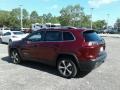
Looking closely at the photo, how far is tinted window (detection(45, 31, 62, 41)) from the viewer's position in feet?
25.3

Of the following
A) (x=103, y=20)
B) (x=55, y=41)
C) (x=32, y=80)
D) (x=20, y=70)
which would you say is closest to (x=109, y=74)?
(x=55, y=41)

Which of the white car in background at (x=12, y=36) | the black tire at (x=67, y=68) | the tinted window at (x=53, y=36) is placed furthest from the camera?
the white car in background at (x=12, y=36)

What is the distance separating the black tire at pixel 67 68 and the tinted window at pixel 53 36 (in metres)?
0.79

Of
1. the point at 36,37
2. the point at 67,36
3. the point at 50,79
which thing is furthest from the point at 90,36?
the point at 36,37

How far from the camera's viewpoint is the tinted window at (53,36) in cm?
772

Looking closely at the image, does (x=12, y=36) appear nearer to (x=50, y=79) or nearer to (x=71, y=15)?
(x=50, y=79)

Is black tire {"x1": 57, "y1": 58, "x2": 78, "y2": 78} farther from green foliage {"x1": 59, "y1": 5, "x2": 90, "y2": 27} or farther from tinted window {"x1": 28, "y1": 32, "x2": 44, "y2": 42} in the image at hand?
green foliage {"x1": 59, "y1": 5, "x2": 90, "y2": 27}

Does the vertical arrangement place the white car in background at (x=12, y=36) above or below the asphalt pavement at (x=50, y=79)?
above

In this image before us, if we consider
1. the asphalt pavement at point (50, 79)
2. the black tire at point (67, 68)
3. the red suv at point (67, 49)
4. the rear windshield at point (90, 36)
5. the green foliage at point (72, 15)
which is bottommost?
the asphalt pavement at point (50, 79)

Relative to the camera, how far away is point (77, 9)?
226ft

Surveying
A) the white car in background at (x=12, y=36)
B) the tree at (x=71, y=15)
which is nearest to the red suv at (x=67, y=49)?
the white car in background at (x=12, y=36)

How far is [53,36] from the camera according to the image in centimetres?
795

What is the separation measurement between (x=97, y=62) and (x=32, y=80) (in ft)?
7.35

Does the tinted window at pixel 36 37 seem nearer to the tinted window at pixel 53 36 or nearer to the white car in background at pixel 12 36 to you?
the tinted window at pixel 53 36
